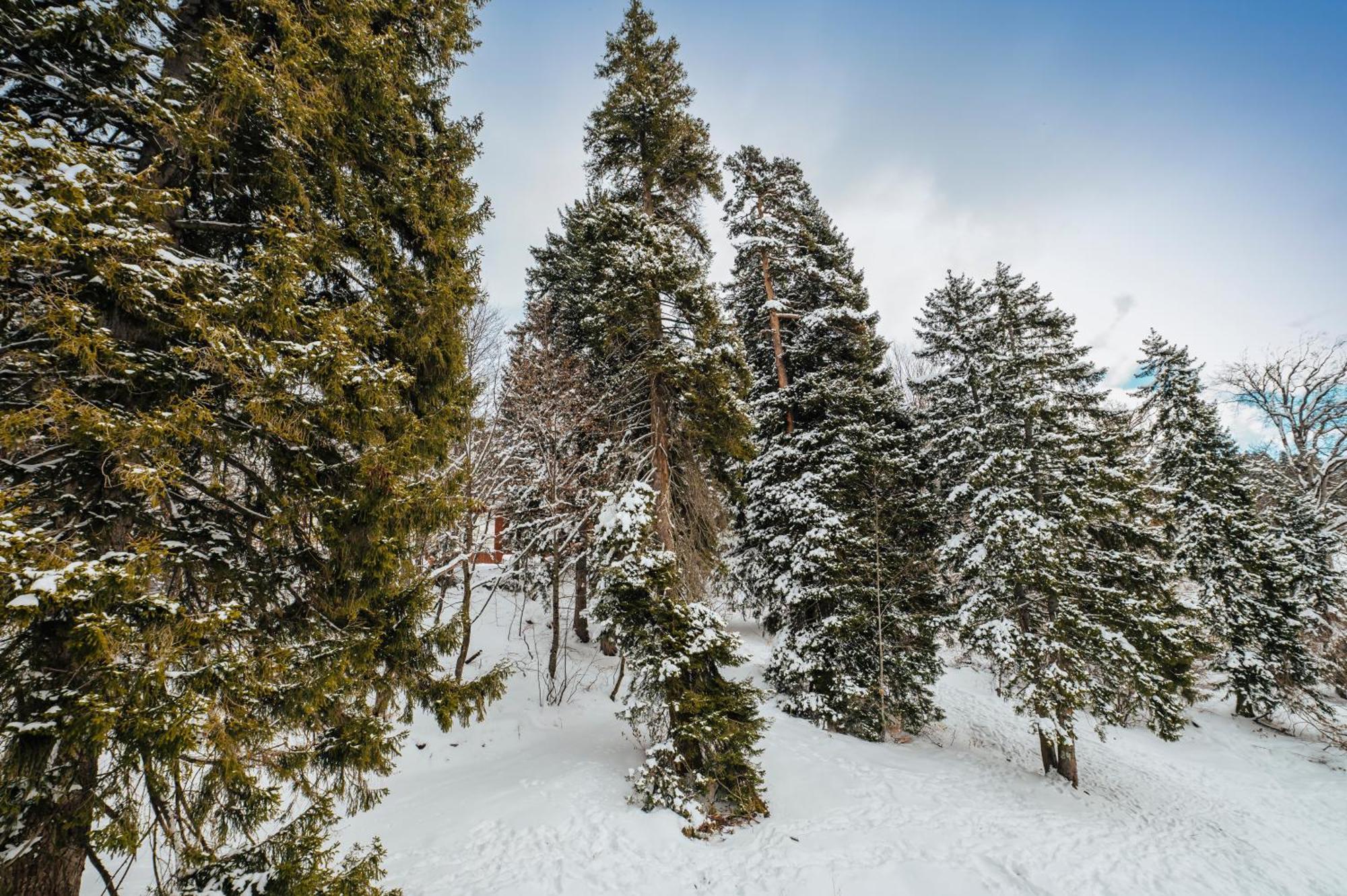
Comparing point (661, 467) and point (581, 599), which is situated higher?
point (661, 467)

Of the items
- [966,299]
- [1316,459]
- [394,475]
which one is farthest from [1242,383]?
[394,475]

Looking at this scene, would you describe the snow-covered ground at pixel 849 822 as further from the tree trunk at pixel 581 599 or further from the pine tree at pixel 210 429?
the pine tree at pixel 210 429

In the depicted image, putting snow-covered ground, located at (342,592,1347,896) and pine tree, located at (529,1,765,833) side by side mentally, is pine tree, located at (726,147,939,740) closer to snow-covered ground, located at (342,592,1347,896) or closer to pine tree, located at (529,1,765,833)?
snow-covered ground, located at (342,592,1347,896)

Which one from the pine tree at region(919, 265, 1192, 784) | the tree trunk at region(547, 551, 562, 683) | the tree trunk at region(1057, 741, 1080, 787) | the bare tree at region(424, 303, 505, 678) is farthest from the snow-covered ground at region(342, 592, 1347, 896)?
the bare tree at region(424, 303, 505, 678)

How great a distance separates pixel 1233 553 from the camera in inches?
589

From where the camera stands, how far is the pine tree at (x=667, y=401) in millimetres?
7039

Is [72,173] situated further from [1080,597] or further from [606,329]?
[1080,597]

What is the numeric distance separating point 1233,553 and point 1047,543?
437 inches

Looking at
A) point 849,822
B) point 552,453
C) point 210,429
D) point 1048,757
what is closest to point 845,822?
point 849,822

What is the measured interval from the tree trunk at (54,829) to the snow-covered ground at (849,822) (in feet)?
12.6

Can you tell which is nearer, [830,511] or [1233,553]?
[830,511]

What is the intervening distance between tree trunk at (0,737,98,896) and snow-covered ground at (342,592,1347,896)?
3828mm

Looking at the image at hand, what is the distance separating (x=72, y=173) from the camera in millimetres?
2629

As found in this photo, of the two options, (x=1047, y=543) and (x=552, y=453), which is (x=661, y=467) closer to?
(x=552, y=453)
